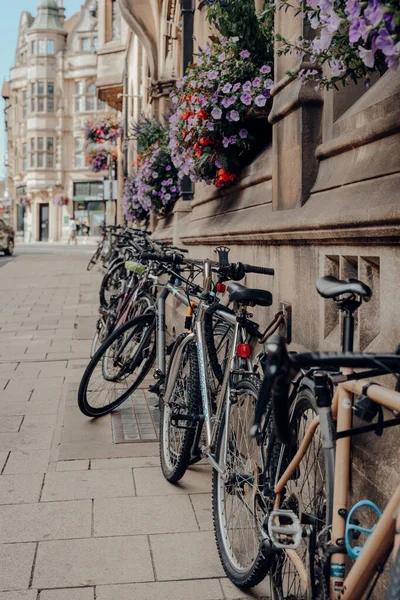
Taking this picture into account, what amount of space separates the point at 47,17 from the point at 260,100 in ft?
244

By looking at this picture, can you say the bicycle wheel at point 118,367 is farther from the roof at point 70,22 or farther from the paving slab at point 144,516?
the roof at point 70,22

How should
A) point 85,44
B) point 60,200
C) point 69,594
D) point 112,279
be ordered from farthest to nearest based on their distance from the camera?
1. point 85,44
2. point 60,200
3. point 112,279
4. point 69,594

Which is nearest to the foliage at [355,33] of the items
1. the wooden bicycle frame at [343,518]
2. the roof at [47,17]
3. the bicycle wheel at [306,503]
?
the wooden bicycle frame at [343,518]

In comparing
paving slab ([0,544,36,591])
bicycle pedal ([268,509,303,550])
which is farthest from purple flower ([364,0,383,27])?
paving slab ([0,544,36,591])

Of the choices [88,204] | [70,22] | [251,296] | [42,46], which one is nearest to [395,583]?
[251,296]

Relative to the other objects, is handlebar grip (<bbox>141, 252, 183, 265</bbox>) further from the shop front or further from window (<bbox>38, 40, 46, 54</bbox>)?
window (<bbox>38, 40, 46, 54</bbox>)

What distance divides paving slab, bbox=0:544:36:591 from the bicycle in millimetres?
970

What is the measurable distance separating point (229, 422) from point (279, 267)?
3.46 feet

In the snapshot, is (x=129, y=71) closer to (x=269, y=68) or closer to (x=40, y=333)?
(x=40, y=333)

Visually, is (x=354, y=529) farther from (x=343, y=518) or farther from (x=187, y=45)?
(x=187, y=45)

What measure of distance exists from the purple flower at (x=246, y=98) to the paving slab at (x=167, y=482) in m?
2.22

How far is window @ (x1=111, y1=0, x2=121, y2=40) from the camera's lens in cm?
2792

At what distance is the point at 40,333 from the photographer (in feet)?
33.7

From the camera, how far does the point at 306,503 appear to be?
2.73m
